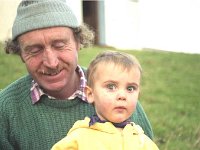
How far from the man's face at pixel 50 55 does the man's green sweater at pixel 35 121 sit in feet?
0.68

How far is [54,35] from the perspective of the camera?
10.4 ft

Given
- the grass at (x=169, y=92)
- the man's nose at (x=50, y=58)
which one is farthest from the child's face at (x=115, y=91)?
the grass at (x=169, y=92)

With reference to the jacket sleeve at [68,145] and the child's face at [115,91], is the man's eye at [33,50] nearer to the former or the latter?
the child's face at [115,91]

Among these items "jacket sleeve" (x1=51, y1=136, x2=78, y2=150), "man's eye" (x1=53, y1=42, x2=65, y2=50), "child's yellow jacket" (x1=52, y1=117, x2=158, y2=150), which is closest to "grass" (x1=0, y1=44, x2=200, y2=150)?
"man's eye" (x1=53, y1=42, x2=65, y2=50)

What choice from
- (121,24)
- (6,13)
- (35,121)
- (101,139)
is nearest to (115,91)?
(101,139)

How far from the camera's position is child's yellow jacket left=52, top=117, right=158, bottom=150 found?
2645mm

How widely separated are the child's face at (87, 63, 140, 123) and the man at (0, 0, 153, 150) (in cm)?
55

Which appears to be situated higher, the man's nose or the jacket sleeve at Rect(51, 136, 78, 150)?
the man's nose

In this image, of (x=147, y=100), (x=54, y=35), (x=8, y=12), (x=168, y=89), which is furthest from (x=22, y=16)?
(x=8, y=12)

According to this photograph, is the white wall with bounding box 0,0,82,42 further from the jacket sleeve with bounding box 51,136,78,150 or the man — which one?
the jacket sleeve with bounding box 51,136,78,150

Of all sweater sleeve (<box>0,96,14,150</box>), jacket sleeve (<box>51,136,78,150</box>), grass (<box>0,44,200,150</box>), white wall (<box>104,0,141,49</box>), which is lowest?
white wall (<box>104,0,141,49</box>)

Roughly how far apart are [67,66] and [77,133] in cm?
65

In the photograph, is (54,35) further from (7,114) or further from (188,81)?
(188,81)

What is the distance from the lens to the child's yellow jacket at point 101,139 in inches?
104
